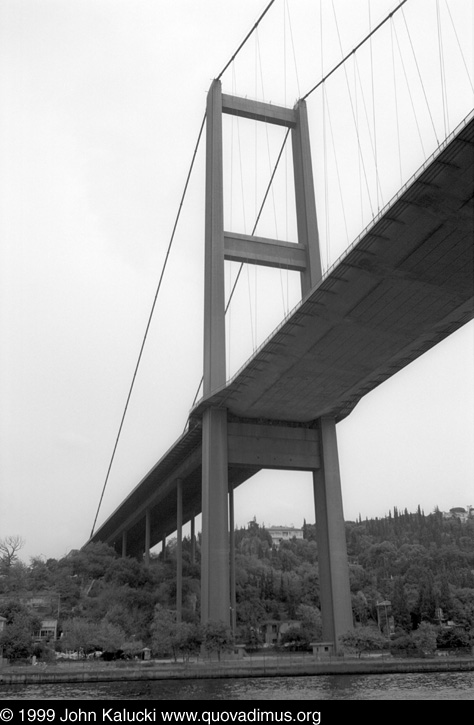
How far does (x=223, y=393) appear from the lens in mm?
29906

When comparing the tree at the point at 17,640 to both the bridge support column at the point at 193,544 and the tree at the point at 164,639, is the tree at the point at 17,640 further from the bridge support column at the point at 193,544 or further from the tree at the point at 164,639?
the bridge support column at the point at 193,544

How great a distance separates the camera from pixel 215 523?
29359mm

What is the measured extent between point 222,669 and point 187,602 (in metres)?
21.6

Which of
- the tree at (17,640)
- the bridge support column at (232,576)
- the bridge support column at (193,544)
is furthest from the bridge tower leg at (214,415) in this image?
the bridge support column at (193,544)

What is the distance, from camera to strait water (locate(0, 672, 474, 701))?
17859 mm

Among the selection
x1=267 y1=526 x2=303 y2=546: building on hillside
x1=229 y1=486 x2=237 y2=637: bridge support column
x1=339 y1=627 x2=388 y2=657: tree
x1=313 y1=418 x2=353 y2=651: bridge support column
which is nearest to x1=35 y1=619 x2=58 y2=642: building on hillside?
x1=229 y1=486 x2=237 y2=637: bridge support column

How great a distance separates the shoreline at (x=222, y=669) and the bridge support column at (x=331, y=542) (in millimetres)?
3039

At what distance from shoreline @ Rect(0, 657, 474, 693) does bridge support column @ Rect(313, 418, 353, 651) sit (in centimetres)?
304

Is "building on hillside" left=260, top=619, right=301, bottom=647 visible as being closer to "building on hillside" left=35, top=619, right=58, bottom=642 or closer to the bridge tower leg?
"building on hillside" left=35, top=619, right=58, bottom=642

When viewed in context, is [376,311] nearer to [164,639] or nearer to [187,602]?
[164,639]

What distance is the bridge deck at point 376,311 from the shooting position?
18.0m

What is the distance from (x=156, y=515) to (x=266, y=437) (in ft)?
90.7

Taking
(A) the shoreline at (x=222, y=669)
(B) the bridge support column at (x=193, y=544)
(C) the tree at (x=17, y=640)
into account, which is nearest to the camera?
(A) the shoreline at (x=222, y=669)
